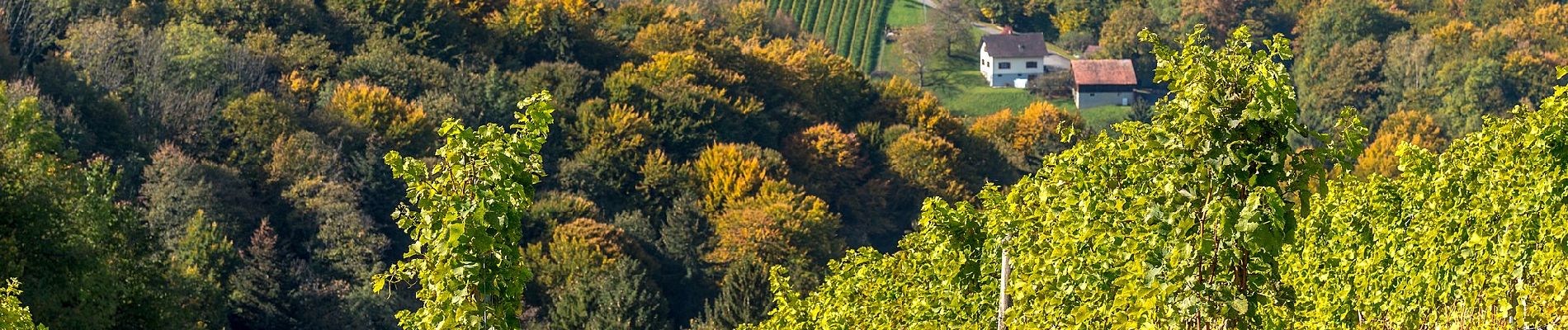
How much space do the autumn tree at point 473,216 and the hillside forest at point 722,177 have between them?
33 millimetres

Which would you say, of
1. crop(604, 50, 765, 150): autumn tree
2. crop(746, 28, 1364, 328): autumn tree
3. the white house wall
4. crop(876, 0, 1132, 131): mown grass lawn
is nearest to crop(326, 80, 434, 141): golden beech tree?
crop(604, 50, 765, 150): autumn tree

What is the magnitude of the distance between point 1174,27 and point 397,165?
463 feet

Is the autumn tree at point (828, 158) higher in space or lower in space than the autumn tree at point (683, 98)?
lower

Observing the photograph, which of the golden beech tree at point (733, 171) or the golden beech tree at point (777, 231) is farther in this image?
the golden beech tree at point (733, 171)

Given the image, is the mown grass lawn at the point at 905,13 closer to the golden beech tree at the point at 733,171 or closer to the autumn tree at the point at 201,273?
the golden beech tree at the point at 733,171

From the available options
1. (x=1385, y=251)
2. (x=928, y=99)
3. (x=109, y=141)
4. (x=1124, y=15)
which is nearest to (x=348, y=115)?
(x=109, y=141)

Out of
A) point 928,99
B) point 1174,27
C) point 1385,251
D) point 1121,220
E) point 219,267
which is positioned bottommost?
point 1174,27

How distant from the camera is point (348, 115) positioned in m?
76.7

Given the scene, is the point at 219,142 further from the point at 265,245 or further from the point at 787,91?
the point at 787,91

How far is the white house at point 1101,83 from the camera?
134 metres

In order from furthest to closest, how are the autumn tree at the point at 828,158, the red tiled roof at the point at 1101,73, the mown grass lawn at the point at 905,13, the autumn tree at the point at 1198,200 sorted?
the mown grass lawn at the point at 905,13 → the red tiled roof at the point at 1101,73 → the autumn tree at the point at 828,158 → the autumn tree at the point at 1198,200

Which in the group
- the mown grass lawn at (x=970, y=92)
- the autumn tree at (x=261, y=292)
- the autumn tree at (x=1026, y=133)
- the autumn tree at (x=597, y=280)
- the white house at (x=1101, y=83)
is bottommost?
the mown grass lawn at (x=970, y=92)

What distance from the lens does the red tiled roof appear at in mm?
134625

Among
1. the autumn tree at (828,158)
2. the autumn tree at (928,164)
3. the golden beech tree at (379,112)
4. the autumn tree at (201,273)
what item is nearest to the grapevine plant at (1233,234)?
the autumn tree at (201,273)
